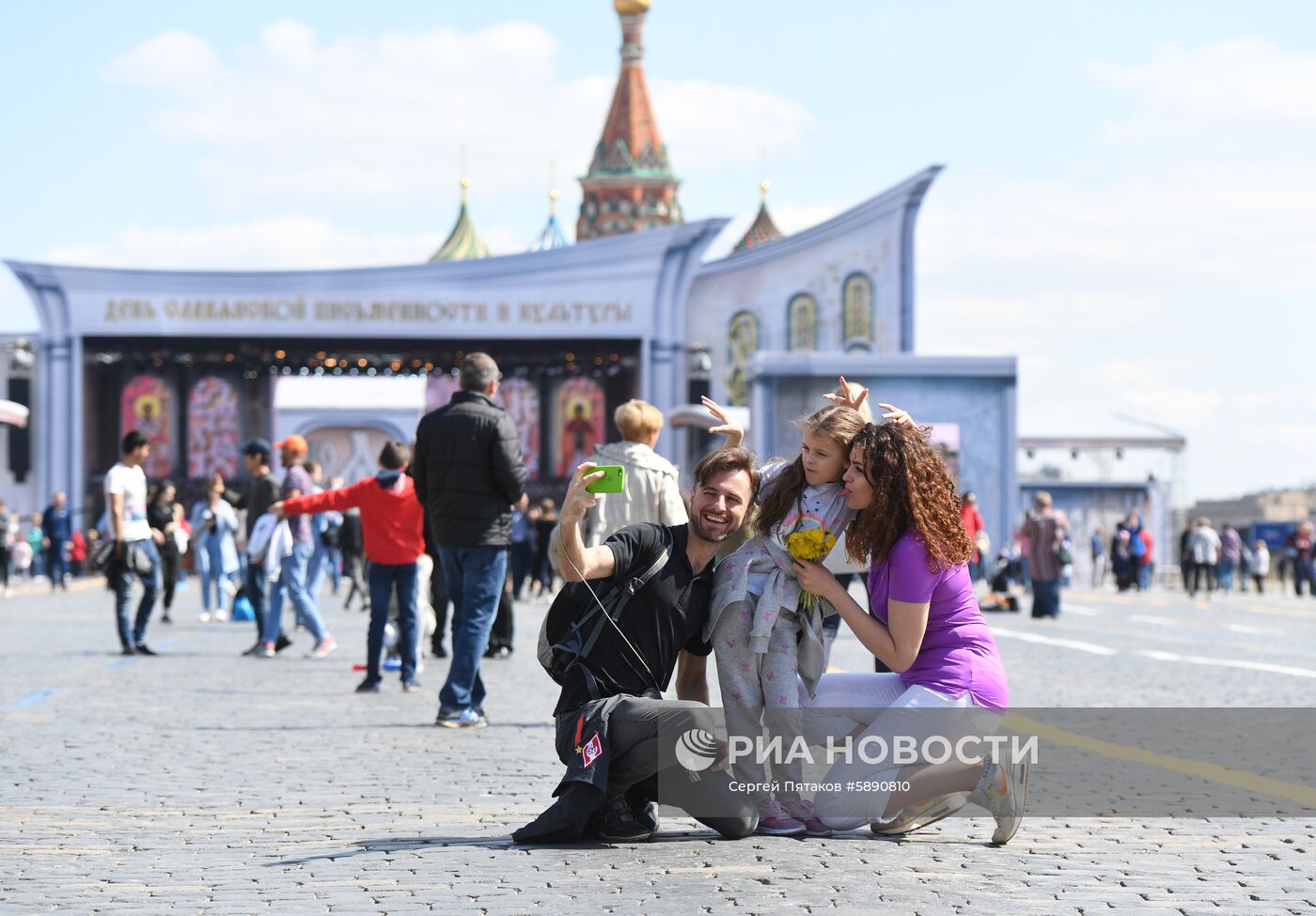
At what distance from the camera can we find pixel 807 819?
5.64 meters

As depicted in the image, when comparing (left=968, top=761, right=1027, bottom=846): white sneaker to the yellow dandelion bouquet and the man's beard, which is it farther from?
the man's beard

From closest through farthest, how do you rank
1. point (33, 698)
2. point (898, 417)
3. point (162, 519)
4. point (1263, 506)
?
point (898, 417) → point (33, 698) → point (162, 519) → point (1263, 506)

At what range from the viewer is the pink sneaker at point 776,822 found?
5.61m

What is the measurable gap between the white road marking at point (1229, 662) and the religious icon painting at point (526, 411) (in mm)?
36968

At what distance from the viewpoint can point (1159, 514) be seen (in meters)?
45.6

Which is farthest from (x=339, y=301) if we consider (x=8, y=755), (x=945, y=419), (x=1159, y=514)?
(x=8, y=755)

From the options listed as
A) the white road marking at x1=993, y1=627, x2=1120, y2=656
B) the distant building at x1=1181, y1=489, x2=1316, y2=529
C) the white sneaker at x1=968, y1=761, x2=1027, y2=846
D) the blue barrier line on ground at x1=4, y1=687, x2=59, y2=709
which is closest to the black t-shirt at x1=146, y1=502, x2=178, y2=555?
the blue barrier line on ground at x1=4, y1=687, x2=59, y2=709

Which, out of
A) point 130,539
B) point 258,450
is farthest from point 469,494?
point 258,450

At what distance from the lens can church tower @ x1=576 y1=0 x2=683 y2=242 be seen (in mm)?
73875

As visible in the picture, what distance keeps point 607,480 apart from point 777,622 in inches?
28.4

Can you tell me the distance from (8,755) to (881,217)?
42.7 meters

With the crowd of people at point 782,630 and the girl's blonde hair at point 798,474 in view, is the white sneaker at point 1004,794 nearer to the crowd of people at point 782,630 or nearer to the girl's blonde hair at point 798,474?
the crowd of people at point 782,630

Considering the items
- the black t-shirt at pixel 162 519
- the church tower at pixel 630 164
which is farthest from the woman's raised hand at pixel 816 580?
the church tower at pixel 630 164

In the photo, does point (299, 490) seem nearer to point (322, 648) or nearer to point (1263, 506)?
point (322, 648)
